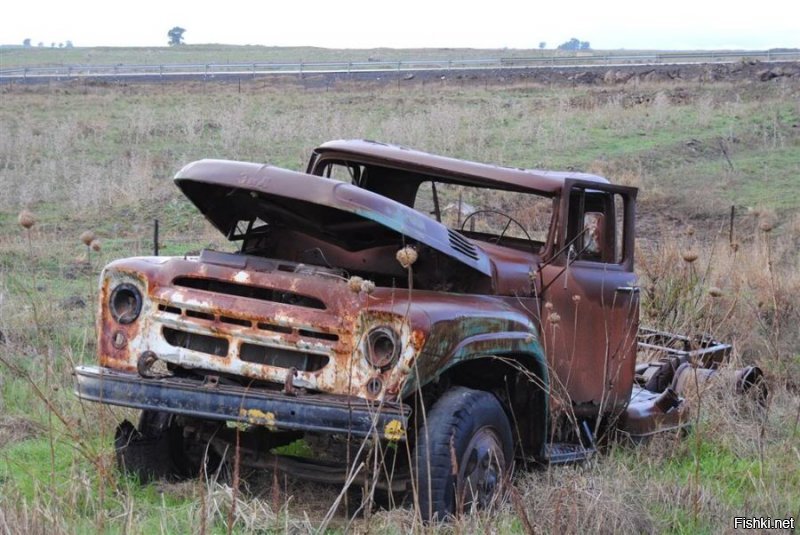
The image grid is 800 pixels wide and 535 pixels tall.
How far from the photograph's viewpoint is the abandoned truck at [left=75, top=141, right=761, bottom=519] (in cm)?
420

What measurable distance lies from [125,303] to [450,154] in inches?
544

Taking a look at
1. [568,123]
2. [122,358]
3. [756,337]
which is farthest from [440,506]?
[568,123]

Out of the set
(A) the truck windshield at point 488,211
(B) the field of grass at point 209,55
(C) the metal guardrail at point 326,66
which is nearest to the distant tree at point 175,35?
(B) the field of grass at point 209,55

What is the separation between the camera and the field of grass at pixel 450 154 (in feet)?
14.5

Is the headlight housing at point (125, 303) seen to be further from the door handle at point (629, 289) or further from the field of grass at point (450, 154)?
the door handle at point (629, 289)

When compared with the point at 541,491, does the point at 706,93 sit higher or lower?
higher

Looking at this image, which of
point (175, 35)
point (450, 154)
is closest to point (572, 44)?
point (175, 35)

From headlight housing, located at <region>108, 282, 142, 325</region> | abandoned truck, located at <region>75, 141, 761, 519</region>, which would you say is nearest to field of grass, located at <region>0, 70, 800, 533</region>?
abandoned truck, located at <region>75, 141, 761, 519</region>

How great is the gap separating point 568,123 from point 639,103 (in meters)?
5.67

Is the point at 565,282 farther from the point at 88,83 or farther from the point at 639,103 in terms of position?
the point at 88,83

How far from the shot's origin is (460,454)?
4297 millimetres

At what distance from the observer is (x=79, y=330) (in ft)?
26.1

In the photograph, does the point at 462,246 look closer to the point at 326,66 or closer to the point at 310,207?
the point at 310,207

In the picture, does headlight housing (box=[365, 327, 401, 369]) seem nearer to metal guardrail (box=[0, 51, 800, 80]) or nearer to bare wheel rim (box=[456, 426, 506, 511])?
bare wheel rim (box=[456, 426, 506, 511])
